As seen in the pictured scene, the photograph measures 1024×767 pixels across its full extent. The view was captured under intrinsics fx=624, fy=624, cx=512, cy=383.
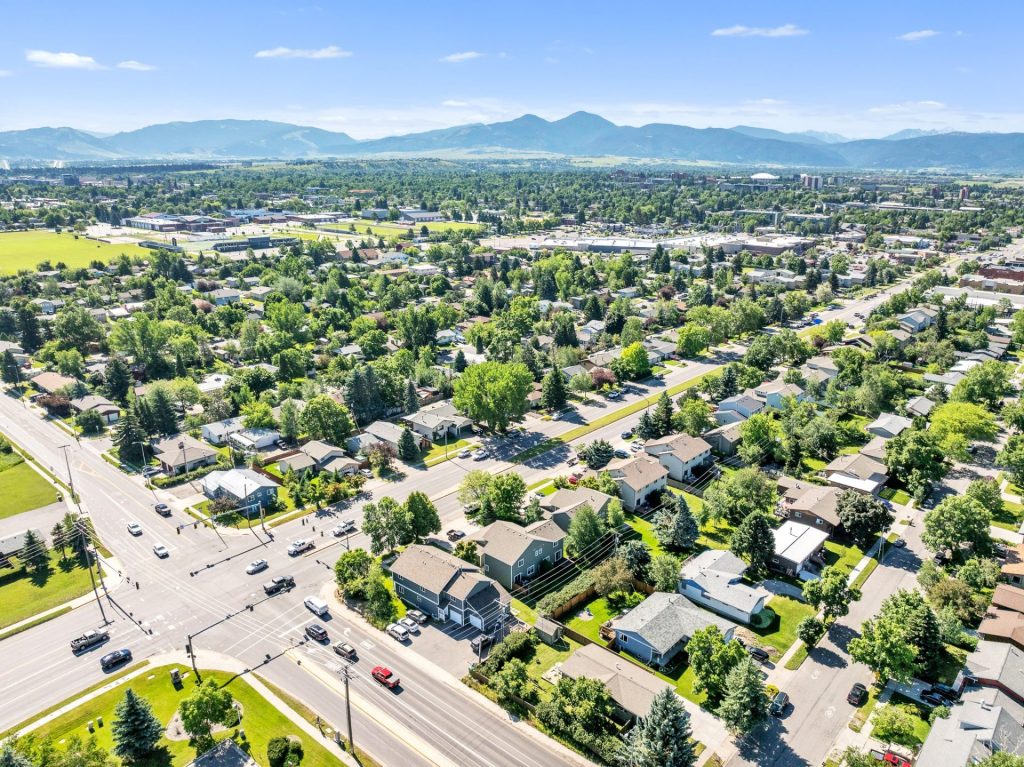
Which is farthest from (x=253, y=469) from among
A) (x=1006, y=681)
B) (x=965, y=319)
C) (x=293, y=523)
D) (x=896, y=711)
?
(x=965, y=319)

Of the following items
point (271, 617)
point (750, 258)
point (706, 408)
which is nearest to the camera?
point (271, 617)

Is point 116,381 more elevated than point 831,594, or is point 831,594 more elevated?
point 116,381

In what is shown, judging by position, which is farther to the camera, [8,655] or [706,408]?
[706,408]

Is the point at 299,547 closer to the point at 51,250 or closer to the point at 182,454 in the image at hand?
the point at 182,454

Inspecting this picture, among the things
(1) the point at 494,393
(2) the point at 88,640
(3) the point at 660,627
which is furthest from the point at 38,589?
(3) the point at 660,627

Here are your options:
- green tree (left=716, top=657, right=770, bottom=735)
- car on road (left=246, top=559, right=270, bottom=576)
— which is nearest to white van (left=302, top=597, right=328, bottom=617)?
car on road (left=246, top=559, right=270, bottom=576)

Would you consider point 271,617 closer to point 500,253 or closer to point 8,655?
point 8,655
